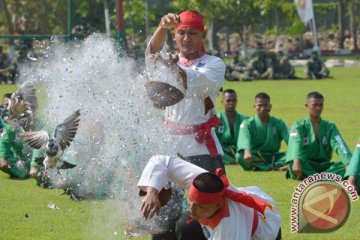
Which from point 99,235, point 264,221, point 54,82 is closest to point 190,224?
point 264,221

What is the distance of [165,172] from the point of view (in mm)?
4711

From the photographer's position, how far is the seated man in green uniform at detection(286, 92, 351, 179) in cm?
1004

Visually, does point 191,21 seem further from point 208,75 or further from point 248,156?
point 248,156

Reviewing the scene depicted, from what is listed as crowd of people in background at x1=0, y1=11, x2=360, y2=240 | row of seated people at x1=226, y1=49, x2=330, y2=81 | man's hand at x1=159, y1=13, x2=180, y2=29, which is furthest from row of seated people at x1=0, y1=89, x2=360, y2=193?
row of seated people at x1=226, y1=49, x2=330, y2=81

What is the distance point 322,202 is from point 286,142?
6071 millimetres

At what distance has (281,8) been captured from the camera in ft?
152

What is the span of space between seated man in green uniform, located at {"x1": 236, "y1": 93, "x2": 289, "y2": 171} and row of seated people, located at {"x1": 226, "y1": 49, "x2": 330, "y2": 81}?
16.8m

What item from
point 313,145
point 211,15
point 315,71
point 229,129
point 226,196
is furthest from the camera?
point 211,15

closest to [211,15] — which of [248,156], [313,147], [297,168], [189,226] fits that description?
[248,156]

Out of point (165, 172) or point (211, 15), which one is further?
point (211, 15)

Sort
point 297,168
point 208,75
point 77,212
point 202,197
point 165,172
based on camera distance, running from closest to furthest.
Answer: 1. point 202,197
2. point 165,172
3. point 208,75
4. point 77,212
5. point 297,168

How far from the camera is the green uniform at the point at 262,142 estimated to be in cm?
1120

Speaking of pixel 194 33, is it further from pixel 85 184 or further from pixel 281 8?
pixel 281 8

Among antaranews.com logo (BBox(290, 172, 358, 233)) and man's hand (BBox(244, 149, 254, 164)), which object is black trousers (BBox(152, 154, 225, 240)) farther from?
man's hand (BBox(244, 149, 254, 164))
